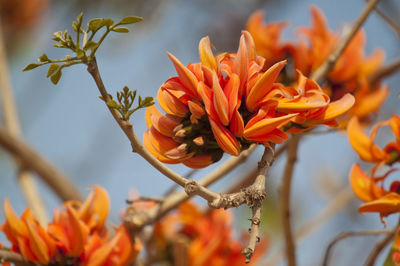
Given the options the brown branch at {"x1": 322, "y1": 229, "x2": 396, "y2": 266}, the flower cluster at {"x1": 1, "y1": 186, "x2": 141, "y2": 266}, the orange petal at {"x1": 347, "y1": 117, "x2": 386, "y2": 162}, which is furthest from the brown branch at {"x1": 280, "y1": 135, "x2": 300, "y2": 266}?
the flower cluster at {"x1": 1, "y1": 186, "x2": 141, "y2": 266}

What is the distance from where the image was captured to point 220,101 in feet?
1.74

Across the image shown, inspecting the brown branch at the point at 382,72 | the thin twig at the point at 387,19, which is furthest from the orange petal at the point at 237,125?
the brown branch at the point at 382,72

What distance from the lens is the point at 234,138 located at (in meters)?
0.55

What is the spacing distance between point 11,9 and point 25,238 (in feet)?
7.61

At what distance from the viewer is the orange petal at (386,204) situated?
0.63 meters

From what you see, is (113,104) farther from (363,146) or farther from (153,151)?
(363,146)

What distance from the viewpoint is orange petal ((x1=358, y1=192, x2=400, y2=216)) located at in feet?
2.08

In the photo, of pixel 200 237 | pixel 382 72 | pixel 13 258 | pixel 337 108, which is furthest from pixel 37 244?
pixel 382 72

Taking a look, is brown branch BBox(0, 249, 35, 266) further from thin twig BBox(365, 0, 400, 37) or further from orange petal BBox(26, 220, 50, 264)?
thin twig BBox(365, 0, 400, 37)

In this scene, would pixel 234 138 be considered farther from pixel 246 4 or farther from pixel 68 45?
pixel 246 4

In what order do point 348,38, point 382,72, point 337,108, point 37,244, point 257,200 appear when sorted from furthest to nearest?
point 382,72
point 348,38
point 37,244
point 337,108
point 257,200


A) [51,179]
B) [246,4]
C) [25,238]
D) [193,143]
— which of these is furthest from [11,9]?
[193,143]

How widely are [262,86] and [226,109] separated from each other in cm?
5

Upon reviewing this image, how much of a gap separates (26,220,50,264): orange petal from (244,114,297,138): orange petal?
349mm
